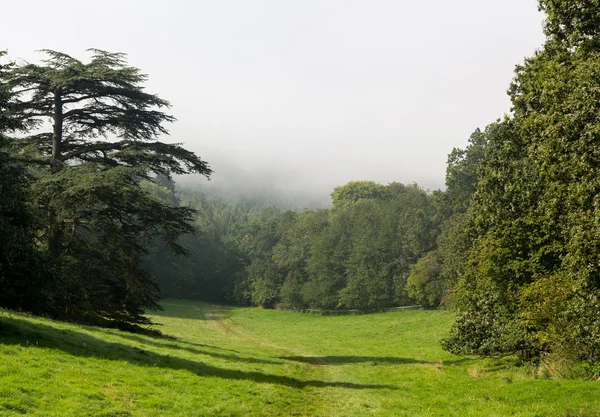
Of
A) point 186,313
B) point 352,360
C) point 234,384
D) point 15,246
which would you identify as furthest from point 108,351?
point 186,313

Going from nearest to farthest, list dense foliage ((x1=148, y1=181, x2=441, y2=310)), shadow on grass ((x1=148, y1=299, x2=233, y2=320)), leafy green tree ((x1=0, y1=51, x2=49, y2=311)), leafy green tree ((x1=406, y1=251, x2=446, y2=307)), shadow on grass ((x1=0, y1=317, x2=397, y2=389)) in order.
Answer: shadow on grass ((x1=0, y1=317, x2=397, y2=389)), leafy green tree ((x1=0, y1=51, x2=49, y2=311)), leafy green tree ((x1=406, y1=251, x2=446, y2=307)), shadow on grass ((x1=148, y1=299, x2=233, y2=320)), dense foliage ((x1=148, y1=181, x2=441, y2=310))

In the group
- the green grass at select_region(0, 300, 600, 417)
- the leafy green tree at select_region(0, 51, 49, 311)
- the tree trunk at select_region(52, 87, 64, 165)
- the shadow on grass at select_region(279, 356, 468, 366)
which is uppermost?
the tree trunk at select_region(52, 87, 64, 165)

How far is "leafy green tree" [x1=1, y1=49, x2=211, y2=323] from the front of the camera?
80.8ft

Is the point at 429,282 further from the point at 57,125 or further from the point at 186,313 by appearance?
the point at 57,125

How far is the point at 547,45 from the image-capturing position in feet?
62.4

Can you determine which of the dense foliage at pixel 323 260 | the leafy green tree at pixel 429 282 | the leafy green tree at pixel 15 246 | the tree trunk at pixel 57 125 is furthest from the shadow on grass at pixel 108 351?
the dense foliage at pixel 323 260

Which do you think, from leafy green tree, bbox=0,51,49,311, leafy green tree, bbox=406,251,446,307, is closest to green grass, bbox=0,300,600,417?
leafy green tree, bbox=0,51,49,311

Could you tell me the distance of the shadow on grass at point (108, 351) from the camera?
16.5 meters

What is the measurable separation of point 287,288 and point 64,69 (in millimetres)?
61381

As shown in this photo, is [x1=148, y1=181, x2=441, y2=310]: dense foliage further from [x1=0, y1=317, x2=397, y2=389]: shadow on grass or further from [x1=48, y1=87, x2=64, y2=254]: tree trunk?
[x1=48, y1=87, x2=64, y2=254]: tree trunk

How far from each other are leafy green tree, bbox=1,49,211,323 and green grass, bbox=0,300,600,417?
418cm

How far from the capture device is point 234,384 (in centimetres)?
1752

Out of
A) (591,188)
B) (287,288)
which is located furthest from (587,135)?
(287,288)

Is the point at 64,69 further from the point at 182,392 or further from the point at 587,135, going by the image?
the point at 587,135
